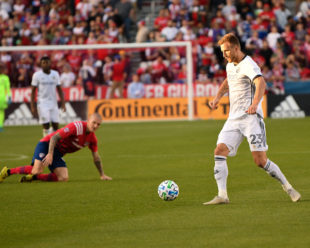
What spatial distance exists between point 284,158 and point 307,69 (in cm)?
1411

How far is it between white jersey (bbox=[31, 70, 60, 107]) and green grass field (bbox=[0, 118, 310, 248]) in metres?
1.29

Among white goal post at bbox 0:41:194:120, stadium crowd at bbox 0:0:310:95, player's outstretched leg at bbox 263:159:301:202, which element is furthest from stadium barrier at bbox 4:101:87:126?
player's outstretched leg at bbox 263:159:301:202

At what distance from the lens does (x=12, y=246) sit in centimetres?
736

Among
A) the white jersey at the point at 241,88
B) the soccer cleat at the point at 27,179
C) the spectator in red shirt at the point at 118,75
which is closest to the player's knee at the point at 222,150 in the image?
the white jersey at the point at 241,88

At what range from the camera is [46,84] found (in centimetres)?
1777

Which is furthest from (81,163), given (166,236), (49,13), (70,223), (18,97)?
(49,13)

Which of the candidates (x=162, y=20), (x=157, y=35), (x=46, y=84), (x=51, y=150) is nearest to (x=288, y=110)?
(x=157, y=35)

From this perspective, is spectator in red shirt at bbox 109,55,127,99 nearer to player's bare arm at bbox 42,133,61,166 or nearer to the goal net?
the goal net

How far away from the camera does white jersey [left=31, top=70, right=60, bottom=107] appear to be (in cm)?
1770

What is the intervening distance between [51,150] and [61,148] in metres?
0.80

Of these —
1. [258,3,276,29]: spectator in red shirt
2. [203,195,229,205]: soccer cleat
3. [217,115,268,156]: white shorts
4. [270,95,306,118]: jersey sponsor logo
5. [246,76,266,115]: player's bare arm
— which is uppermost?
[258,3,276,29]: spectator in red shirt

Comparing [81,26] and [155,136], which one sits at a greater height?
[81,26]

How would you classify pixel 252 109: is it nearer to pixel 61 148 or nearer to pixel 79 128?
pixel 79 128

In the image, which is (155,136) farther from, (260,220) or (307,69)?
(260,220)
